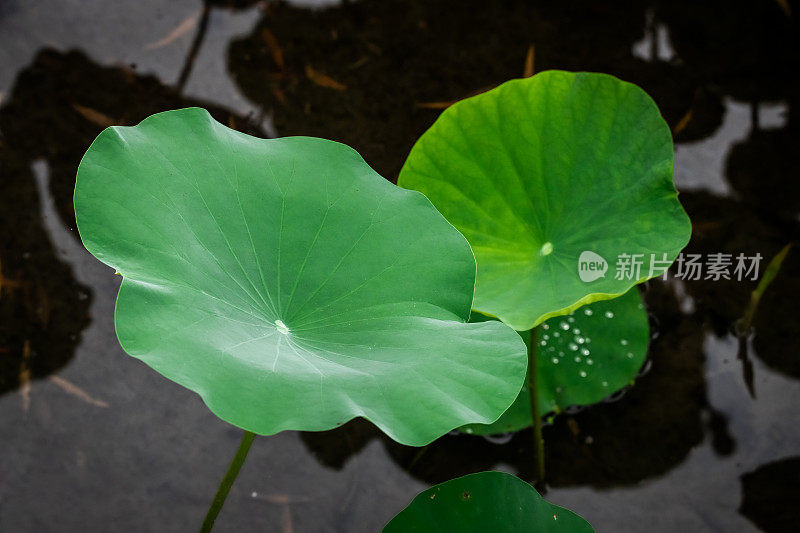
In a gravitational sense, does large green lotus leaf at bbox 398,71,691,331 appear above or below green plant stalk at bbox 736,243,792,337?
above

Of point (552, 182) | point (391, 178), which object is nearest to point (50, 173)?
point (391, 178)

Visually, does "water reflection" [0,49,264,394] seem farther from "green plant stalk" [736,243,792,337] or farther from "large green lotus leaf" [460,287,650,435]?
"green plant stalk" [736,243,792,337]

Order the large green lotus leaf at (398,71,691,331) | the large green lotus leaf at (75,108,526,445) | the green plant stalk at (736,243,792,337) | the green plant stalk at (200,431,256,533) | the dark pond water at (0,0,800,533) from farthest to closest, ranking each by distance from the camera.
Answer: the green plant stalk at (736,243,792,337) → the dark pond water at (0,0,800,533) → the large green lotus leaf at (398,71,691,331) → the green plant stalk at (200,431,256,533) → the large green lotus leaf at (75,108,526,445)

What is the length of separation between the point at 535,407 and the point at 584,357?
0.52 ft

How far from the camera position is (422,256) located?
1085 mm

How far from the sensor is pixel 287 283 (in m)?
1.05

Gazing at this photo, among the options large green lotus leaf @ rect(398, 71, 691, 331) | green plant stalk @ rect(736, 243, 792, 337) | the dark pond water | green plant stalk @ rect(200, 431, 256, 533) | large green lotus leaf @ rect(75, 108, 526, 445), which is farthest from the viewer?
green plant stalk @ rect(736, 243, 792, 337)

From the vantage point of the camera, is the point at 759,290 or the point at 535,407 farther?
the point at 759,290

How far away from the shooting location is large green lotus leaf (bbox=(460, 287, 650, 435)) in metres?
1.44

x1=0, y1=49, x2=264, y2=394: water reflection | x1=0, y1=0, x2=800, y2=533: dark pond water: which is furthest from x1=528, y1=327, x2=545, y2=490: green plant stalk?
x1=0, y1=49, x2=264, y2=394: water reflection

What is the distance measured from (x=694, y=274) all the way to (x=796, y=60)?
0.67 metres

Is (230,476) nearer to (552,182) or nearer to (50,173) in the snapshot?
(552,182)

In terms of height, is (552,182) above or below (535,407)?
above

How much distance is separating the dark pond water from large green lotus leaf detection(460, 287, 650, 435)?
0.07 metres
